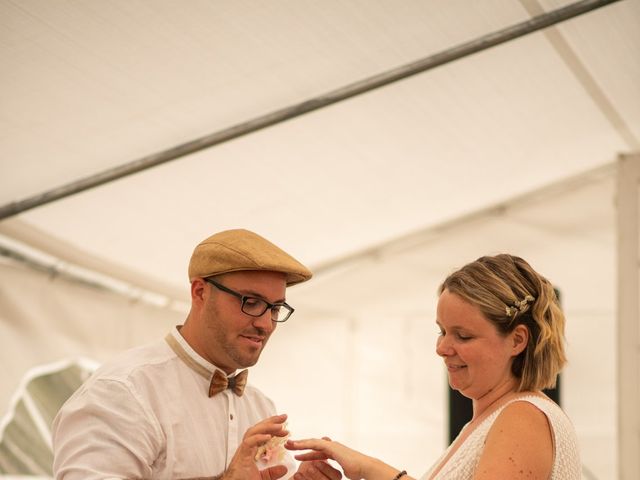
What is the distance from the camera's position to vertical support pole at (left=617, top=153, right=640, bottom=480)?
14.9 ft

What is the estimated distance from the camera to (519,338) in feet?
6.57

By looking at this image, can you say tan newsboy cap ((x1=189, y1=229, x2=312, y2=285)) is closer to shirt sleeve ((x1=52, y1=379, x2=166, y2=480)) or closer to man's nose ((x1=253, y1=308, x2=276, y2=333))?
man's nose ((x1=253, y1=308, x2=276, y2=333))

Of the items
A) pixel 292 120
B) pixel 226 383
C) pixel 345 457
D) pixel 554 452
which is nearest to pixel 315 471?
pixel 345 457

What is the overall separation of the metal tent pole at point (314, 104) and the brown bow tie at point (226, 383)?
1.24 meters

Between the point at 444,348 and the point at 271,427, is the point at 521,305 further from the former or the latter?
the point at 271,427

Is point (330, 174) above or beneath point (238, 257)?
above

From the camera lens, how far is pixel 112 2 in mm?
2408

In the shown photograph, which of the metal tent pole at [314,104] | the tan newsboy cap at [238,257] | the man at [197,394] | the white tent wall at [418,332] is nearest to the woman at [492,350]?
the man at [197,394]

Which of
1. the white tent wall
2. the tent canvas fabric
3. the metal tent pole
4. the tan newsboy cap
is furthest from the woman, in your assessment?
the white tent wall

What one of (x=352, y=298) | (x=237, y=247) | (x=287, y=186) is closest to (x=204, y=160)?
(x=287, y=186)

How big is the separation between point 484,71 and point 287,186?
1.06 metres

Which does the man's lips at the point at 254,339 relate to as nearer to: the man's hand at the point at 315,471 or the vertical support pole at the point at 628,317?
the man's hand at the point at 315,471

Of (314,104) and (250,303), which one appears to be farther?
(314,104)

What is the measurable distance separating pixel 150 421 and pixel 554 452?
88 centimetres
